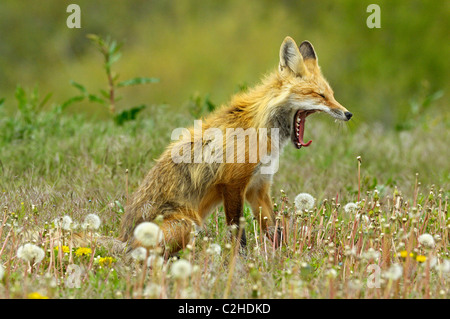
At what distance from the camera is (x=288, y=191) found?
20.8 feet

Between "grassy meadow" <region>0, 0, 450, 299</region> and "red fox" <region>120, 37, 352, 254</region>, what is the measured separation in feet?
0.82

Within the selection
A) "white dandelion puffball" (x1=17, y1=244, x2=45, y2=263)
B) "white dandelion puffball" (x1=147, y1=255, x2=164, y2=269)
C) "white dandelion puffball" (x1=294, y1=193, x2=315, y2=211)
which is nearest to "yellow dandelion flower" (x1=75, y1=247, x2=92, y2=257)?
"white dandelion puffball" (x1=17, y1=244, x2=45, y2=263)

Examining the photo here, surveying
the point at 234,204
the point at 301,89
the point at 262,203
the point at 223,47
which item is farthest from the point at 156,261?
the point at 223,47

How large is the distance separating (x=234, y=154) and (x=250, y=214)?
2.94ft

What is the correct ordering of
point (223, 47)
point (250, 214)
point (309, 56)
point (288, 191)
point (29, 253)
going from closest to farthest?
point (29, 253)
point (309, 56)
point (250, 214)
point (288, 191)
point (223, 47)

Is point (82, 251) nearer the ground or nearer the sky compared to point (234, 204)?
nearer the ground

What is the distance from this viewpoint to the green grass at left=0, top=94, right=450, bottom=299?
3539 millimetres

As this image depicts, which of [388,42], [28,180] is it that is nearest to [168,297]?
[28,180]

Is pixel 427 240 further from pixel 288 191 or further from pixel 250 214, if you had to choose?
pixel 288 191

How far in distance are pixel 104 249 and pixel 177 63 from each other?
20.9 meters

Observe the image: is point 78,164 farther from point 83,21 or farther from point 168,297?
point 83,21

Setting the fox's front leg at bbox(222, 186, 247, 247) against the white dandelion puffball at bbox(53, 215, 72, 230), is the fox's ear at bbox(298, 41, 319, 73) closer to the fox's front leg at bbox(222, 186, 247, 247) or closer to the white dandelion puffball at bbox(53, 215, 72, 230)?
the fox's front leg at bbox(222, 186, 247, 247)

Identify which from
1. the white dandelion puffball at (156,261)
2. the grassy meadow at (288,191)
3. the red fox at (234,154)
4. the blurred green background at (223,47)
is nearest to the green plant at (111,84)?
the grassy meadow at (288,191)

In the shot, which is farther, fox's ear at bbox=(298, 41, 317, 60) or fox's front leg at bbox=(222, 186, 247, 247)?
fox's ear at bbox=(298, 41, 317, 60)
